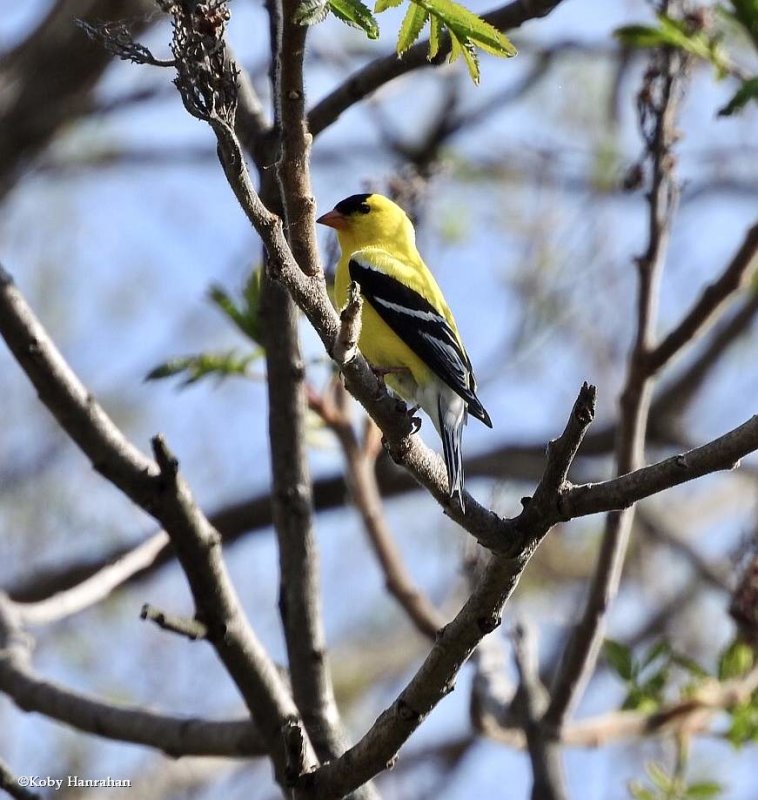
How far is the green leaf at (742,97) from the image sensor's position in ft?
11.2

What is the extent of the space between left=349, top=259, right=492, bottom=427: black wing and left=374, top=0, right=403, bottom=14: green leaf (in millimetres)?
1824

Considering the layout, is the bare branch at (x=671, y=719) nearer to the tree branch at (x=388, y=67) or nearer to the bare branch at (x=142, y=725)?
the bare branch at (x=142, y=725)

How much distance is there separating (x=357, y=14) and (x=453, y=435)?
1667 millimetres

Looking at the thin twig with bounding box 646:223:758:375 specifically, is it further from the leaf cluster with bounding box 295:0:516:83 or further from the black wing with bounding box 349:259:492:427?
the leaf cluster with bounding box 295:0:516:83

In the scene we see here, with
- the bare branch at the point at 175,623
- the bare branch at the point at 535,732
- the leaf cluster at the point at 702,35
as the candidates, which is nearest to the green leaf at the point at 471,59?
the bare branch at the point at 175,623

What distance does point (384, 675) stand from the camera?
387 inches

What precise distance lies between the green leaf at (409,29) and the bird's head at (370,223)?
2634 mm

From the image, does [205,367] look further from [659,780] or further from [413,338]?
[659,780]

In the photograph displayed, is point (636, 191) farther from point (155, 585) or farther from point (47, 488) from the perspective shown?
point (47, 488)

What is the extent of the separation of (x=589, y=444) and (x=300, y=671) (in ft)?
13.2

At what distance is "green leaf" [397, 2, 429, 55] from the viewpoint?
238cm

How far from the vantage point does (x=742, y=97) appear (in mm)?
3426

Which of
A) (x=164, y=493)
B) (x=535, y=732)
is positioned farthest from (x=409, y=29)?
(x=535, y=732)

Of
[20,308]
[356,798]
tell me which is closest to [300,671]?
[356,798]
